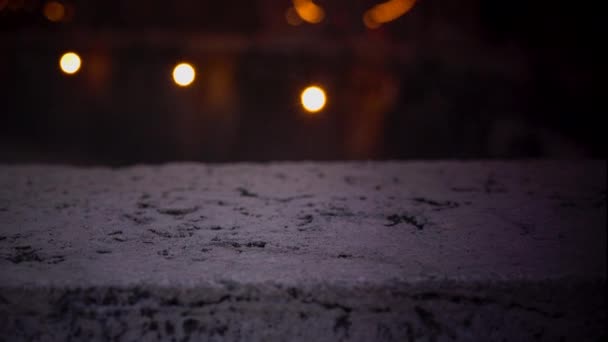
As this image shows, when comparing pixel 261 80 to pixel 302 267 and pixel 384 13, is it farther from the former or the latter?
A: pixel 302 267

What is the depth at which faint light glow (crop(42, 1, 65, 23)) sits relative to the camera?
437 centimetres

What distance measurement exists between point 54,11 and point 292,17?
2402 millimetres

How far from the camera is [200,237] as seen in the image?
815 mm

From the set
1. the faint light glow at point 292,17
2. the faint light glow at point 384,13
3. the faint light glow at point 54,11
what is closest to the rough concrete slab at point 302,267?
the faint light glow at point 384,13

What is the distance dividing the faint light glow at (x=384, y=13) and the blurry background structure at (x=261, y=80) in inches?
0.4

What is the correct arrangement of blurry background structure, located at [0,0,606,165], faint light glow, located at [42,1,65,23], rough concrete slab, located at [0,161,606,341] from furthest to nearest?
1. faint light glow, located at [42,1,65,23]
2. blurry background structure, located at [0,0,606,165]
3. rough concrete slab, located at [0,161,606,341]

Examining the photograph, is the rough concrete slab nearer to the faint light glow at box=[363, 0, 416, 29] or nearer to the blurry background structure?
the blurry background structure

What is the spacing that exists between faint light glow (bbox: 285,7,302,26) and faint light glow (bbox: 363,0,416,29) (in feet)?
2.23

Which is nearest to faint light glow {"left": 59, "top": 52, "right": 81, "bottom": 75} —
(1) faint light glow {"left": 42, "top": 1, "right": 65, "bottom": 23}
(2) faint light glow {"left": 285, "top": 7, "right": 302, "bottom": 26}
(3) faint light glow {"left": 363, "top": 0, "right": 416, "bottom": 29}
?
(1) faint light glow {"left": 42, "top": 1, "right": 65, "bottom": 23}

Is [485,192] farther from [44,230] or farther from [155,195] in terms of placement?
[44,230]

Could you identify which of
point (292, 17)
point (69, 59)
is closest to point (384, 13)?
point (292, 17)

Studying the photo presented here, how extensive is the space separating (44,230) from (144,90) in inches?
153

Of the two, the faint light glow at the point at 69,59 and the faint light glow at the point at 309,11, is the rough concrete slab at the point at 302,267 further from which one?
the faint light glow at the point at 309,11

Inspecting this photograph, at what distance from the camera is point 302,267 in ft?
2.27
